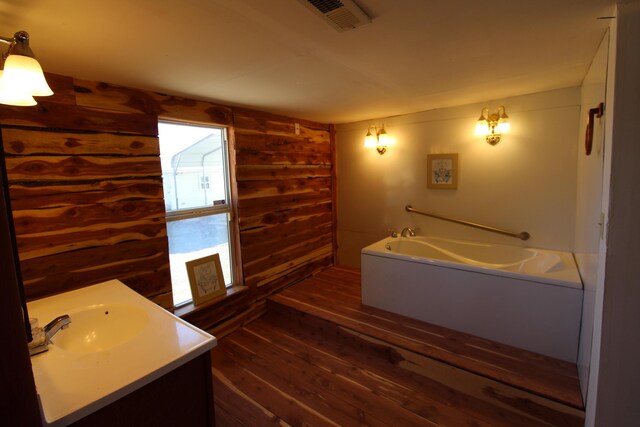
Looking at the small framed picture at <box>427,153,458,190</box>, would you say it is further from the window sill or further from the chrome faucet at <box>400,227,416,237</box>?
the window sill

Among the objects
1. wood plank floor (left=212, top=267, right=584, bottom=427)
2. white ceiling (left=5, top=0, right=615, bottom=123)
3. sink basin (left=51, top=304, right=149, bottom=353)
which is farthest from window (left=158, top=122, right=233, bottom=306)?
sink basin (left=51, top=304, right=149, bottom=353)

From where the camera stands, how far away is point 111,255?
82.7 inches

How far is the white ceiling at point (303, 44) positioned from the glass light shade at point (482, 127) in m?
0.47

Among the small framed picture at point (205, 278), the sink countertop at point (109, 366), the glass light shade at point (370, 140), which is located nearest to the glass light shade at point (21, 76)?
the sink countertop at point (109, 366)

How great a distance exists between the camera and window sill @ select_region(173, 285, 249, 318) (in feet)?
8.31

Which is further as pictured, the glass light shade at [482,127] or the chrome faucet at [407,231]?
the chrome faucet at [407,231]

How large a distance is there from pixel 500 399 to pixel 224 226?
8.62 feet

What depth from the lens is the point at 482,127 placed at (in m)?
3.06

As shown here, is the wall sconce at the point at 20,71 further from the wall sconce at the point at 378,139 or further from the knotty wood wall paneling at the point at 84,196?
the wall sconce at the point at 378,139

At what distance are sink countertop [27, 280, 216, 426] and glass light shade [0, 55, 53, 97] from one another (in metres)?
0.98

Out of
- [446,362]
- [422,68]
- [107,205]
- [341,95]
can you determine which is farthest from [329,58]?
[446,362]

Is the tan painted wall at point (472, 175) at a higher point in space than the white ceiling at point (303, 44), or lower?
lower

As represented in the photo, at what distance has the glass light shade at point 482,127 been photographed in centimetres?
302

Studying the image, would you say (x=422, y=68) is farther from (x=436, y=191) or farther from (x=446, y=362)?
(x=446, y=362)
